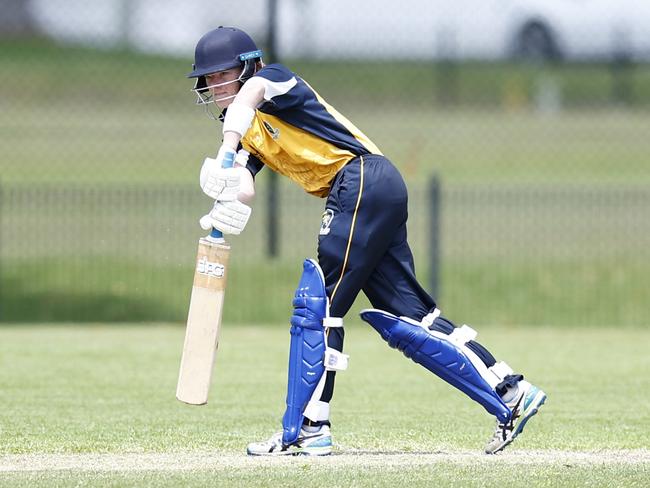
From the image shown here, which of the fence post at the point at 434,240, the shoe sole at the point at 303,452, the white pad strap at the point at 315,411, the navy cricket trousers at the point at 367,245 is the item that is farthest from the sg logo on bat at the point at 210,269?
the fence post at the point at 434,240

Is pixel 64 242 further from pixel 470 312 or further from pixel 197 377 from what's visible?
pixel 197 377

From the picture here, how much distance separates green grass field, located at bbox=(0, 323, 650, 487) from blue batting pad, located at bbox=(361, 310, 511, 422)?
0.28 m

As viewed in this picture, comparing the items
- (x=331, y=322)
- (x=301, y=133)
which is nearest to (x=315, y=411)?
(x=331, y=322)

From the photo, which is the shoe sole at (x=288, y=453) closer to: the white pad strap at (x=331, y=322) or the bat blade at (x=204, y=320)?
the bat blade at (x=204, y=320)

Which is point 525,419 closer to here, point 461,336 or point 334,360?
point 461,336

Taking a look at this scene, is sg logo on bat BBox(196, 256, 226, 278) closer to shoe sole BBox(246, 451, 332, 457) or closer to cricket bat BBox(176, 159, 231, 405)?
cricket bat BBox(176, 159, 231, 405)

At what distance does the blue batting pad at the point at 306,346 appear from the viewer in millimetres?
6340

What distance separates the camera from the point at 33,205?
58.7 ft

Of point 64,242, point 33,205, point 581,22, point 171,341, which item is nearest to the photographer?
point 171,341

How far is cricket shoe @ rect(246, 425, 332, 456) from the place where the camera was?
6.37m

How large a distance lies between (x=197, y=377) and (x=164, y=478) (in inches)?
31.7

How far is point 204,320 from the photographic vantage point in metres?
6.38

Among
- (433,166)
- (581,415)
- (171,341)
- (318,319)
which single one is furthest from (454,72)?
(318,319)

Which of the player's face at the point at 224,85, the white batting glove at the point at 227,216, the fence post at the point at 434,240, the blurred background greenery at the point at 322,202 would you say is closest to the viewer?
the white batting glove at the point at 227,216
